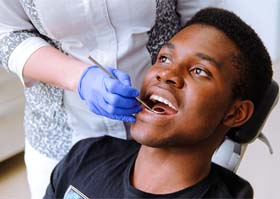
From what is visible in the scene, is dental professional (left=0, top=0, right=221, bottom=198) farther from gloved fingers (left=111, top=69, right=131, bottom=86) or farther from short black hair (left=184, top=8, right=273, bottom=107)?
short black hair (left=184, top=8, right=273, bottom=107)

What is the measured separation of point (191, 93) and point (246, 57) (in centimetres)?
16

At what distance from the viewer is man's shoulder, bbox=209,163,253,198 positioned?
3.57ft

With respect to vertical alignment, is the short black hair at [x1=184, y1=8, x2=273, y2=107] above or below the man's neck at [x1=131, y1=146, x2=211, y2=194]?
above

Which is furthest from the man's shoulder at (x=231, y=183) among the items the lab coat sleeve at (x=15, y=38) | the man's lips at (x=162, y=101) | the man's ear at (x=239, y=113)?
the lab coat sleeve at (x=15, y=38)

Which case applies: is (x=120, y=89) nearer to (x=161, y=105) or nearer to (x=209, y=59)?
(x=161, y=105)

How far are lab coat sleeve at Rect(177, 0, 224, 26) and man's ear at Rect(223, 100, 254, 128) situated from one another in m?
0.33

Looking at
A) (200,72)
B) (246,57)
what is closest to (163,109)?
(200,72)

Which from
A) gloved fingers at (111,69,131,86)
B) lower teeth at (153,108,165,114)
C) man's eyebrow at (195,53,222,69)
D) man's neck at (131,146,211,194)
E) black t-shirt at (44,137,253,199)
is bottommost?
black t-shirt at (44,137,253,199)

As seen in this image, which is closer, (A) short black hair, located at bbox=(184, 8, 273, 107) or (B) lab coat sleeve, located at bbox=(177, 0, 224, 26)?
(A) short black hair, located at bbox=(184, 8, 273, 107)

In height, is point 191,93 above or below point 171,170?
above

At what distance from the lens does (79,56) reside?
125 cm

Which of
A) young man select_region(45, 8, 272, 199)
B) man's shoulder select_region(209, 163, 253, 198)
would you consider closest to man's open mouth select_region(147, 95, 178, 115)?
young man select_region(45, 8, 272, 199)

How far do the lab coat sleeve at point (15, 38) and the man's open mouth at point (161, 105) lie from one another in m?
0.36

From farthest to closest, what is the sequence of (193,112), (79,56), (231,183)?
1. (79,56)
2. (231,183)
3. (193,112)
